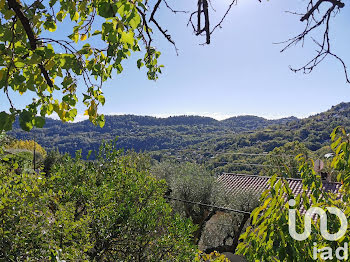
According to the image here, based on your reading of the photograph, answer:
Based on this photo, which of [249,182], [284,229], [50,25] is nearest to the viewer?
[284,229]

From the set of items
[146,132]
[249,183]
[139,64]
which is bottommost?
[249,183]

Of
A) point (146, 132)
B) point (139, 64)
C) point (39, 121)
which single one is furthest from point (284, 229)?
point (146, 132)

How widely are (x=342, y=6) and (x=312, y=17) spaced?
0.24 meters

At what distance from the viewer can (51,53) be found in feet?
4.81

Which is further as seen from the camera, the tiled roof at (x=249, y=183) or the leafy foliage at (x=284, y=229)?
the tiled roof at (x=249, y=183)

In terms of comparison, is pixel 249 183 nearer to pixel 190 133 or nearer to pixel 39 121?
pixel 39 121

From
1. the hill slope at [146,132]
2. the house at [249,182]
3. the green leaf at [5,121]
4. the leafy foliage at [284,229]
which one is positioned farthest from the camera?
the hill slope at [146,132]

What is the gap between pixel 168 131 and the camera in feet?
429

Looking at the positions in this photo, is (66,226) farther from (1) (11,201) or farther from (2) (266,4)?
(2) (266,4)

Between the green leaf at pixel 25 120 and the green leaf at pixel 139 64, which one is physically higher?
the green leaf at pixel 139 64

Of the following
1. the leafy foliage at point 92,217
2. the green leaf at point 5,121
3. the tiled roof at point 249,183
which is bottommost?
the tiled roof at point 249,183

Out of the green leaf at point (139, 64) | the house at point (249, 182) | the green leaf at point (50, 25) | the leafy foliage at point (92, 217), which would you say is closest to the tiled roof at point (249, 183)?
the house at point (249, 182)

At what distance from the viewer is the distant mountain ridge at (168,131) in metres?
101

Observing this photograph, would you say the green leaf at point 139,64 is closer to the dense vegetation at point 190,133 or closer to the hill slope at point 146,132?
the dense vegetation at point 190,133
